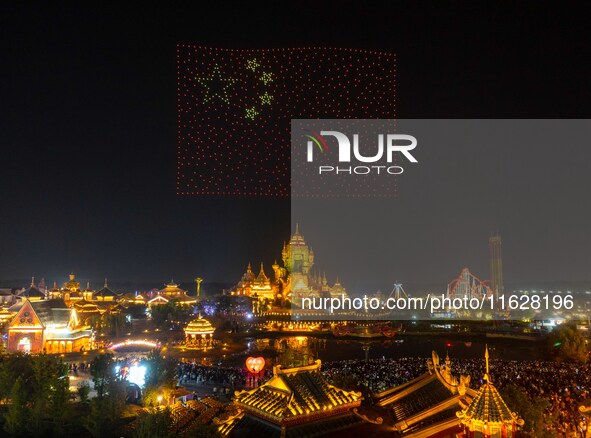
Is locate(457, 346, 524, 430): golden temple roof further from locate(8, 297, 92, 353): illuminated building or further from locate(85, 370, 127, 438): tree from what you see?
locate(8, 297, 92, 353): illuminated building

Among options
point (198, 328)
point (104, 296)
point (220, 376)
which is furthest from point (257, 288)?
point (220, 376)

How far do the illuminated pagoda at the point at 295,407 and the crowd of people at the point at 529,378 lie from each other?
5415 millimetres

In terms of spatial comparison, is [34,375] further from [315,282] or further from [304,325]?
[315,282]

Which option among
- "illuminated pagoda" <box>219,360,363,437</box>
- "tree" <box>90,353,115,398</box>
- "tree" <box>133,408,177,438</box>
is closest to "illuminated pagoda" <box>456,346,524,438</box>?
"illuminated pagoda" <box>219,360,363,437</box>

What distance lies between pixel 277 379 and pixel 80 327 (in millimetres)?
27417

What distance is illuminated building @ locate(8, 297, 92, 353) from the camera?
2812 centimetres

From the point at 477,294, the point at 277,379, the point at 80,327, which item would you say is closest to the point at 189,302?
the point at 80,327

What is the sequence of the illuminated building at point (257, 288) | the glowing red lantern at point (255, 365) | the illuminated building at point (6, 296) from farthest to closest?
the illuminated building at point (257, 288) → the illuminated building at point (6, 296) → the glowing red lantern at point (255, 365)

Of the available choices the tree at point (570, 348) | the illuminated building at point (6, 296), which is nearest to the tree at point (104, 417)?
the tree at point (570, 348)

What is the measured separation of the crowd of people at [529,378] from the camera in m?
14.9

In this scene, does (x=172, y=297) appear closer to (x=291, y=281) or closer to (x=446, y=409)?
(x=291, y=281)

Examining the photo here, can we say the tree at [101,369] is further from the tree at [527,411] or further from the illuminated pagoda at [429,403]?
the tree at [527,411]

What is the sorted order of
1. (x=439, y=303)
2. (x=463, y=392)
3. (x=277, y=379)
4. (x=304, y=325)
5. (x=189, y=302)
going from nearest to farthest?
1. (x=277, y=379)
2. (x=463, y=392)
3. (x=304, y=325)
4. (x=189, y=302)
5. (x=439, y=303)

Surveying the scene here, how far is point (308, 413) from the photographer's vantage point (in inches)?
251
